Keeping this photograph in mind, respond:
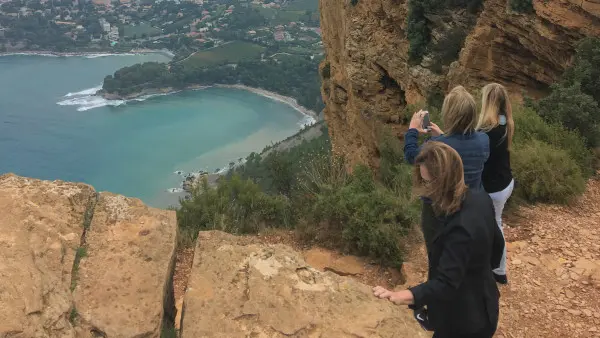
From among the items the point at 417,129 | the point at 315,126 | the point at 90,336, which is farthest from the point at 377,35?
the point at 315,126

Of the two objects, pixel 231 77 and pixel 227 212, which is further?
pixel 231 77

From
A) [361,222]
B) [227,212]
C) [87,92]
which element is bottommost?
[87,92]

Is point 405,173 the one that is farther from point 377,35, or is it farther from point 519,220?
point 377,35

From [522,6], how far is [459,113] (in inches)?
263

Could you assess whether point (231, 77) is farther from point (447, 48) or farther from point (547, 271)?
point (547, 271)

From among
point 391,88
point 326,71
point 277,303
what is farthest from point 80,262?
point 326,71

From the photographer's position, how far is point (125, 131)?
51.2 metres

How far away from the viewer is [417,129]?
8.93 feet

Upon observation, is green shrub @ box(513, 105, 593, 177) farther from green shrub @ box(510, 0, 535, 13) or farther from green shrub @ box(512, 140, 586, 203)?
green shrub @ box(510, 0, 535, 13)

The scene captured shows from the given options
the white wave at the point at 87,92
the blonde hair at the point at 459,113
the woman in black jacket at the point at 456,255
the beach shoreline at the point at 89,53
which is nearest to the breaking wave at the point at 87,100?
the white wave at the point at 87,92

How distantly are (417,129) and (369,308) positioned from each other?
117 centimetres

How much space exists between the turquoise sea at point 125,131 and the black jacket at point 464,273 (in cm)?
3576

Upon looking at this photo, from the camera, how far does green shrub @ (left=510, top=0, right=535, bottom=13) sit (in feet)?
25.3

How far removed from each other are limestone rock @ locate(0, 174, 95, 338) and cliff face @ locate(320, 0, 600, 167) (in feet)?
23.8
